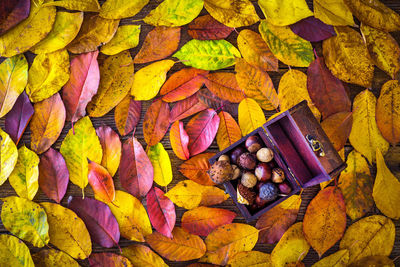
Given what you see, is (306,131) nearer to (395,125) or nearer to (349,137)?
(349,137)

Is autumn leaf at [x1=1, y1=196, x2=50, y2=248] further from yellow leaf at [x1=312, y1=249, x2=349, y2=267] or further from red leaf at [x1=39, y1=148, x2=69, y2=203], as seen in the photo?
yellow leaf at [x1=312, y1=249, x2=349, y2=267]

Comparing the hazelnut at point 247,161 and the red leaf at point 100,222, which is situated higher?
the red leaf at point 100,222

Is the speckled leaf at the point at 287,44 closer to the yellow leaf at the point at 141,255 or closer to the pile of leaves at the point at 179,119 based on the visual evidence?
the pile of leaves at the point at 179,119

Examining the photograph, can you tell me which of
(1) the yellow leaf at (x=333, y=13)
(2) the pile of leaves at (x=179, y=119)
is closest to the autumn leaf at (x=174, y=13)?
(2) the pile of leaves at (x=179, y=119)

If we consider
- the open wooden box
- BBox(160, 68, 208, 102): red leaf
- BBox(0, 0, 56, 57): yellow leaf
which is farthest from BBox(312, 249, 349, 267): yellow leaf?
BBox(0, 0, 56, 57): yellow leaf

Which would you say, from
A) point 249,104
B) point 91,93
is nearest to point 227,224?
point 249,104
